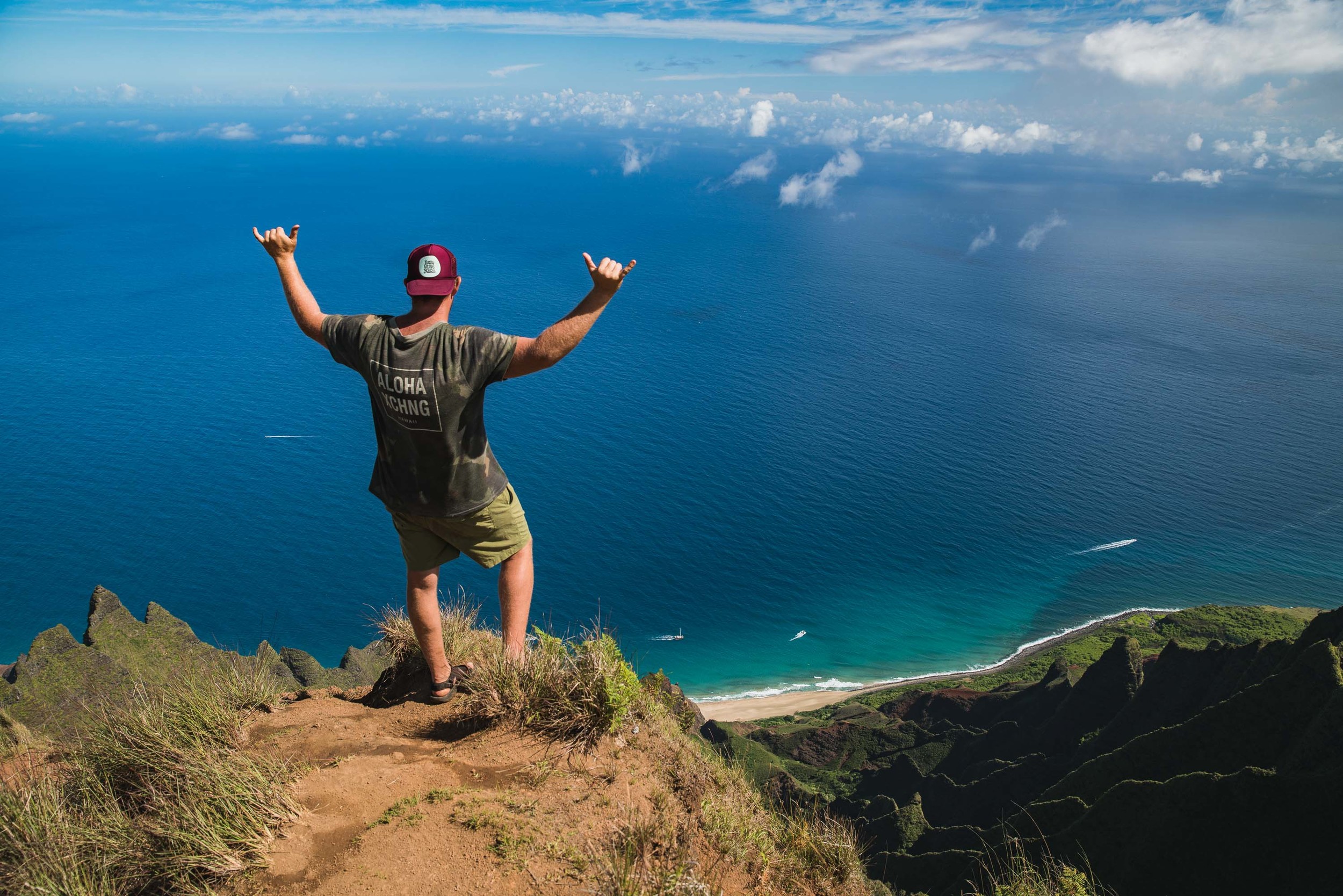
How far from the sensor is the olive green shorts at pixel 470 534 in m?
4.36

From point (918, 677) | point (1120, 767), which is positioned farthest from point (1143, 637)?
point (1120, 767)

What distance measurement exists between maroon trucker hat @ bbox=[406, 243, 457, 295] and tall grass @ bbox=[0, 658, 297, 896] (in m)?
2.61

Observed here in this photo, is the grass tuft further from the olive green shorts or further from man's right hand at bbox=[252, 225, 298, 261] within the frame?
man's right hand at bbox=[252, 225, 298, 261]

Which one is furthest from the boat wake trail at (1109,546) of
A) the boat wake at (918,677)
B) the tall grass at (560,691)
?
the tall grass at (560,691)

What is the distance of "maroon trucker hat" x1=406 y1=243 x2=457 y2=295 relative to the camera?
12.9ft

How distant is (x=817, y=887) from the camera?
4.32 m

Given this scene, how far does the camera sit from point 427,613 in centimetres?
471

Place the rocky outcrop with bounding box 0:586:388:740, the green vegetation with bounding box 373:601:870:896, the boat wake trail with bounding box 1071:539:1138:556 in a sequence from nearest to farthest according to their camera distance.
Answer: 1. the green vegetation with bounding box 373:601:870:896
2. the rocky outcrop with bounding box 0:586:388:740
3. the boat wake trail with bounding box 1071:539:1138:556

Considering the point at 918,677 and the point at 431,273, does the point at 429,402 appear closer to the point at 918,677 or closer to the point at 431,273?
the point at 431,273

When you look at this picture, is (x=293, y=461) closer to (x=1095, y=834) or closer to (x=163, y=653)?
(x=163, y=653)

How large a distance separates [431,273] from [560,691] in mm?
2655

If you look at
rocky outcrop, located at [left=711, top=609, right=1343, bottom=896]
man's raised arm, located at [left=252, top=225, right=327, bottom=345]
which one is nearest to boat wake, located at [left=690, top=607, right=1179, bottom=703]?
rocky outcrop, located at [left=711, top=609, right=1343, bottom=896]

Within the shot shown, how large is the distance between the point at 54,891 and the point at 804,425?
72.0 m

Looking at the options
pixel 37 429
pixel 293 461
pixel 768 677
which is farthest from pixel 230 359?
pixel 768 677
